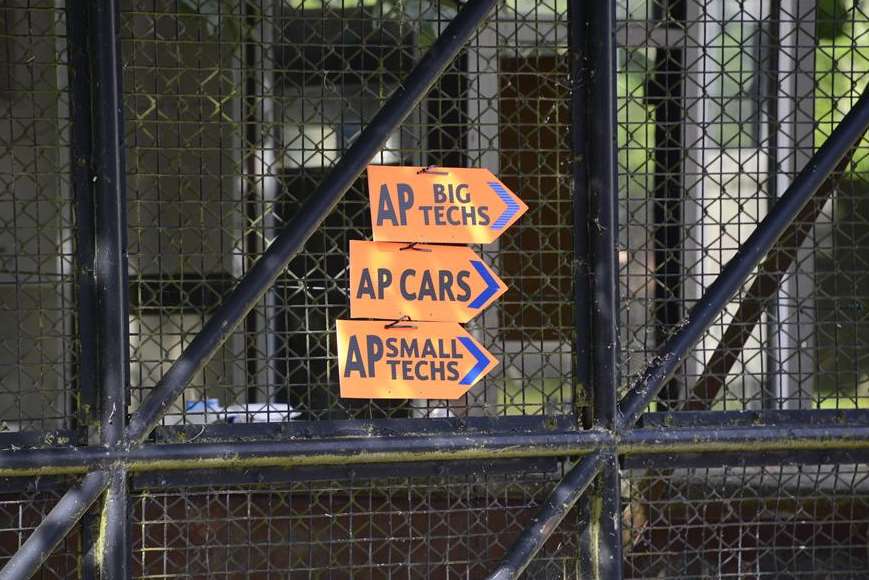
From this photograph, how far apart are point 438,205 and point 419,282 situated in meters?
0.23

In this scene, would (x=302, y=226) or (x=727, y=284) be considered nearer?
(x=302, y=226)

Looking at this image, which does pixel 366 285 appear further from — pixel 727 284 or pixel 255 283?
pixel 727 284

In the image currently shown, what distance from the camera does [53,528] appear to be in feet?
8.72

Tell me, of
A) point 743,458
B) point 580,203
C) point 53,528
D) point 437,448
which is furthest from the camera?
point 743,458

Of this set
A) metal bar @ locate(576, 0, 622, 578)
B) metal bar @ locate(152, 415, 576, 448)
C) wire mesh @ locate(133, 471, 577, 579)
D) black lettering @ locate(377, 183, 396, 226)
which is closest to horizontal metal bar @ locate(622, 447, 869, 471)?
metal bar @ locate(576, 0, 622, 578)

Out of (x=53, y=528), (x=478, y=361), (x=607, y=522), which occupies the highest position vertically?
(x=478, y=361)

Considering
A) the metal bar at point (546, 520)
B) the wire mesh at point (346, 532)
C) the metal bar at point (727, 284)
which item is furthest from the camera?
the wire mesh at point (346, 532)

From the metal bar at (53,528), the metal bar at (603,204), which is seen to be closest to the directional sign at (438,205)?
the metal bar at (603,204)

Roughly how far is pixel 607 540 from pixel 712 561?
5.67 ft

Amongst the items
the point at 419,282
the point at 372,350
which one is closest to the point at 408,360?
the point at 372,350

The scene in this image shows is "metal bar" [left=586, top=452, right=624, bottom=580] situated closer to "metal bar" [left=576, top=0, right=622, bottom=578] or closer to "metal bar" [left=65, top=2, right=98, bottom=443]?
"metal bar" [left=576, top=0, right=622, bottom=578]

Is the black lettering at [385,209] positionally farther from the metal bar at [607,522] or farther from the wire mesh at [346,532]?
the wire mesh at [346,532]

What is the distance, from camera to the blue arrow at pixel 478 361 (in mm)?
2998

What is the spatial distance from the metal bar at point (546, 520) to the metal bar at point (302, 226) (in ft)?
3.23
